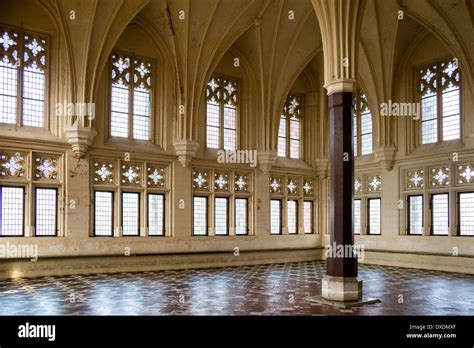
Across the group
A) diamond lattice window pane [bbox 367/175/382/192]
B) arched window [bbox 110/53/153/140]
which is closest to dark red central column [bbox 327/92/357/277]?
arched window [bbox 110/53/153/140]

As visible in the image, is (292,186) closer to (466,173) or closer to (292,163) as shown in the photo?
(292,163)

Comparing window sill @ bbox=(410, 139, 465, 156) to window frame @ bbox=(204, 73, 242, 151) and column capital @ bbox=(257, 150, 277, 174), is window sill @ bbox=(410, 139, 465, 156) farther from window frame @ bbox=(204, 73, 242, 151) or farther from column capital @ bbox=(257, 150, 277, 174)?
window frame @ bbox=(204, 73, 242, 151)

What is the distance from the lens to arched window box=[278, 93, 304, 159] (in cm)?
2366

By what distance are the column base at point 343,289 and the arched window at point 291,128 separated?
1211cm

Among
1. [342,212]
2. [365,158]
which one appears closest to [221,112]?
[365,158]

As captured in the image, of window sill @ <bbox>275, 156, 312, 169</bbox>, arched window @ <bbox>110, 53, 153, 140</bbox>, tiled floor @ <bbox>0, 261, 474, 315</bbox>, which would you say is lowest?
tiled floor @ <bbox>0, 261, 474, 315</bbox>

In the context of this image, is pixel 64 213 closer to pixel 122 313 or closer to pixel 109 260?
pixel 109 260

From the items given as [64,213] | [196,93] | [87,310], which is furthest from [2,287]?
[196,93]

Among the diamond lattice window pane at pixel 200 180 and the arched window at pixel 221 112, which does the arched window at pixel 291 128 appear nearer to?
the arched window at pixel 221 112

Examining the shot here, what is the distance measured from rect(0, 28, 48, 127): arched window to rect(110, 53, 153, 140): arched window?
2645mm

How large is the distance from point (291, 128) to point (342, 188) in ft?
40.6

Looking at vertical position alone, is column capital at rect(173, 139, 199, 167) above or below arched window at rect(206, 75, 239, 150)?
below

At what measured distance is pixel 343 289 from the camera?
11.6 metres

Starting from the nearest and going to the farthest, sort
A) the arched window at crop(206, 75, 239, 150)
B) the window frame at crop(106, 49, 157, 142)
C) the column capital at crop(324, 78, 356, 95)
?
the column capital at crop(324, 78, 356, 95) < the window frame at crop(106, 49, 157, 142) < the arched window at crop(206, 75, 239, 150)
